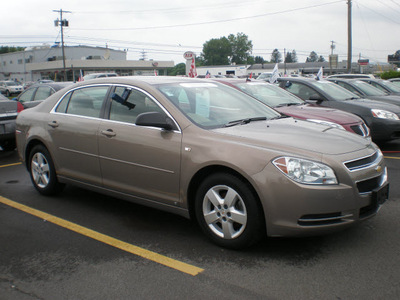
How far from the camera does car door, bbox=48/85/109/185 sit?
4.92m

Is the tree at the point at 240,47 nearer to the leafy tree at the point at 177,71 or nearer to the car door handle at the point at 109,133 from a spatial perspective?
the leafy tree at the point at 177,71

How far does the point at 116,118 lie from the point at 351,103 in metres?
6.08

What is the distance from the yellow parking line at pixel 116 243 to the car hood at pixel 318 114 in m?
4.38

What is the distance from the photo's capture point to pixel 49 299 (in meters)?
3.12

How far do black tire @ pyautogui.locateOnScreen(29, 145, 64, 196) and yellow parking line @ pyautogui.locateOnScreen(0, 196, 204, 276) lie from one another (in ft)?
1.30

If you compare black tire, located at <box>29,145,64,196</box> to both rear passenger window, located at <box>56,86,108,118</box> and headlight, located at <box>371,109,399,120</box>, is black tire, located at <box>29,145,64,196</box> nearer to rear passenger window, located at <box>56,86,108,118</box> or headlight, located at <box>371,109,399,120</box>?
rear passenger window, located at <box>56,86,108,118</box>

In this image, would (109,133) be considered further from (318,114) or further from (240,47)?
(240,47)

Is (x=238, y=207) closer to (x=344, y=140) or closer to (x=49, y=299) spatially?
(x=344, y=140)

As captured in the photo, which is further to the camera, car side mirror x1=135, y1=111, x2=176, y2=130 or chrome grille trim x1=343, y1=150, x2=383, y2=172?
car side mirror x1=135, y1=111, x2=176, y2=130

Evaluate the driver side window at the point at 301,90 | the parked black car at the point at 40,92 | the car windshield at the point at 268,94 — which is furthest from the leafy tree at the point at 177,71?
the car windshield at the point at 268,94

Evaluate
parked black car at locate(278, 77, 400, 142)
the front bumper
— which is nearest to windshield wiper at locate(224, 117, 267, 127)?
the front bumper

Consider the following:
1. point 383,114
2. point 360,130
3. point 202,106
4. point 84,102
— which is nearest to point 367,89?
point 383,114

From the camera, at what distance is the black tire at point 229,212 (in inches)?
143

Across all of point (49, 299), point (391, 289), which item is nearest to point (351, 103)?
point (391, 289)
